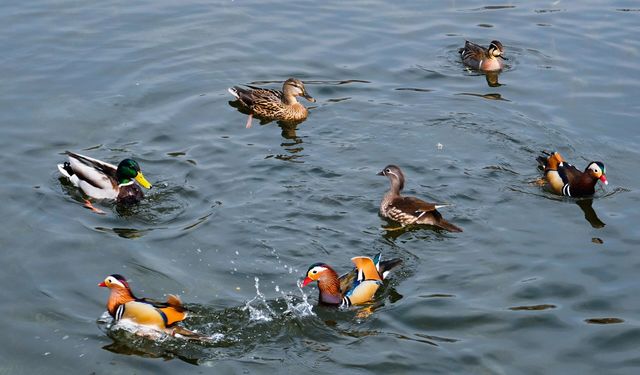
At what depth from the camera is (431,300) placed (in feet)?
38.9

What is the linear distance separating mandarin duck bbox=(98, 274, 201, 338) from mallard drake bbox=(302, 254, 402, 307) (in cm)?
155

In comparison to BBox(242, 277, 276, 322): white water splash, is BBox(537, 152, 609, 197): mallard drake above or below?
above

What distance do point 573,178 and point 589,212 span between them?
20.7 inches

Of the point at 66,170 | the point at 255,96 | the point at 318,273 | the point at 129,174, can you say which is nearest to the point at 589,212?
the point at 318,273

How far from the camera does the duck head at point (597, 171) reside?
1448 centimetres

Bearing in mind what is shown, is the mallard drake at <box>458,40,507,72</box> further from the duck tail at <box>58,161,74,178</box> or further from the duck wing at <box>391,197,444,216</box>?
the duck tail at <box>58,161,74,178</box>

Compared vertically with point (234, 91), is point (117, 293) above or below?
below

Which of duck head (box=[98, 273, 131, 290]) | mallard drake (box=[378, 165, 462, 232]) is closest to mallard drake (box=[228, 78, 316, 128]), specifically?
mallard drake (box=[378, 165, 462, 232])

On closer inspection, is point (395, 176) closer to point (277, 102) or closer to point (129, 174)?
point (129, 174)

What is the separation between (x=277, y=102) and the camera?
57.8 feet

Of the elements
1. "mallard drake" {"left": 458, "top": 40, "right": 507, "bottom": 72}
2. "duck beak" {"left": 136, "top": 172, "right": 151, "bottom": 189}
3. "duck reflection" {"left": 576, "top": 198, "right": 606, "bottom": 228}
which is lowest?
"duck reflection" {"left": 576, "top": 198, "right": 606, "bottom": 228}

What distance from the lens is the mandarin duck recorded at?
1086cm

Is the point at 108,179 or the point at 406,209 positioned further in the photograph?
the point at 108,179

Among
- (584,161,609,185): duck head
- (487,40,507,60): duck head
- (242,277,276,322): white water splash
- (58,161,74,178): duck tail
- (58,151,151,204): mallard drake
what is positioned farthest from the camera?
(487,40,507,60): duck head
